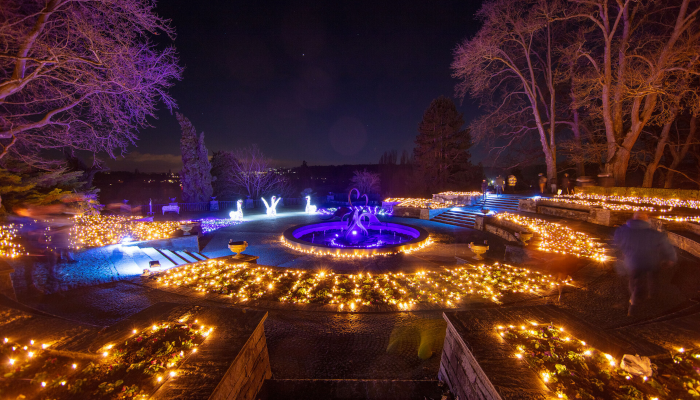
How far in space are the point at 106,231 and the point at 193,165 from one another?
1404 centimetres

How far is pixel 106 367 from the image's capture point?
7.40 ft

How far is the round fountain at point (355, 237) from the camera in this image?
817 cm

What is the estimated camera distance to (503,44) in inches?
672

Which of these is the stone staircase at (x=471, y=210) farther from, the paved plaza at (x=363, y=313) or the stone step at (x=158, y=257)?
the stone step at (x=158, y=257)

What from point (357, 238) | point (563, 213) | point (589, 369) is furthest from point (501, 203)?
point (589, 369)

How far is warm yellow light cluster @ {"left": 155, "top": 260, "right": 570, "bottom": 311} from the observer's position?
4.81m

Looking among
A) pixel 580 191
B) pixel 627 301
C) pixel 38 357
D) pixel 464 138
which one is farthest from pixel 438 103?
pixel 38 357

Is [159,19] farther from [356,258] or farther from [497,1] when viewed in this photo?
[497,1]

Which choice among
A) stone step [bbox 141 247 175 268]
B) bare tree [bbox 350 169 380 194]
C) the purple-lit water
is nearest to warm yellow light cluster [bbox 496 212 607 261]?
the purple-lit water

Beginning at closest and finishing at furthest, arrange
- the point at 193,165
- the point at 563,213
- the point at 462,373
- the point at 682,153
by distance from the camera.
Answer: the point at 462,373
the point at 563,213
the point at 682,153
the point at 193,165

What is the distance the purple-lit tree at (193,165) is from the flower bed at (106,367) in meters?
22.7

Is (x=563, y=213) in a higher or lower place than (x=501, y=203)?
lower

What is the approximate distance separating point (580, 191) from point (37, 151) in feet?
77.7

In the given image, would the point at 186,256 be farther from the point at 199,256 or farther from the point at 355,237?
the point at 355,237
